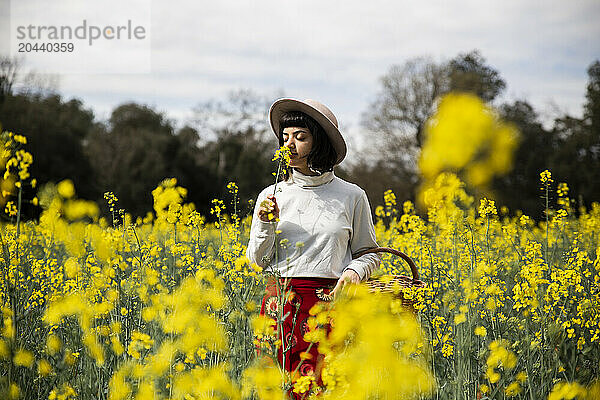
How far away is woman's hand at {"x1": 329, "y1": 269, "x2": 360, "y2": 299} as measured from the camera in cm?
224

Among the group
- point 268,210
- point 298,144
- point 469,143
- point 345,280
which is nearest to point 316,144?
point 298,144

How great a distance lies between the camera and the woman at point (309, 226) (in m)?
2.34

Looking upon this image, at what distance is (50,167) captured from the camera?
16625mm

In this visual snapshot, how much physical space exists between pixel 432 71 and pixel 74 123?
12187mm

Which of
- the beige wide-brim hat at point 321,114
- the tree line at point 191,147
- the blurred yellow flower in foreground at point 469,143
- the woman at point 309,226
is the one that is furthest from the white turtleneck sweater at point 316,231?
the tree line at point 191,147

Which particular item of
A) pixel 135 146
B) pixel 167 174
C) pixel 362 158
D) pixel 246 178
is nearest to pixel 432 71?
pixel 362 158

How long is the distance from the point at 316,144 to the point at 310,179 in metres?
0.15

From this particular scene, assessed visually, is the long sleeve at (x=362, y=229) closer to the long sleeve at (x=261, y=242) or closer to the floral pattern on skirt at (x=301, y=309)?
the floral pattern on skirt at (x=301, y=309)

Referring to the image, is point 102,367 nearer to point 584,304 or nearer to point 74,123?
point 584,304

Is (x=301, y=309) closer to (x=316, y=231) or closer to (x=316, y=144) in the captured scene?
(x=316, y=231)

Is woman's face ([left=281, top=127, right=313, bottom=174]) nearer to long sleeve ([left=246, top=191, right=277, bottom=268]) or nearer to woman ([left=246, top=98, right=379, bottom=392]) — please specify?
woman ([left=246, top=98, right=379, bottom=392])

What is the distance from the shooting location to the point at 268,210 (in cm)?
221

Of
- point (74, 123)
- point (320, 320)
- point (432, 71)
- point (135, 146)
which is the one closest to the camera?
point (320, 320)

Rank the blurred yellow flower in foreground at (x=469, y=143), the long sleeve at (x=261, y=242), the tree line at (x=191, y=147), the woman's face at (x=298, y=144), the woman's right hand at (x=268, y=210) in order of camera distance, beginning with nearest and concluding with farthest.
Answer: the blurred yellow flower in foreground at (x=469, y=143)
the woman's right hand at (x=268, y=210)
the long sleeve at (x=261, y=242)
the woman's face at (x=298, y=144)
the tree line at (x=191, y=147)
